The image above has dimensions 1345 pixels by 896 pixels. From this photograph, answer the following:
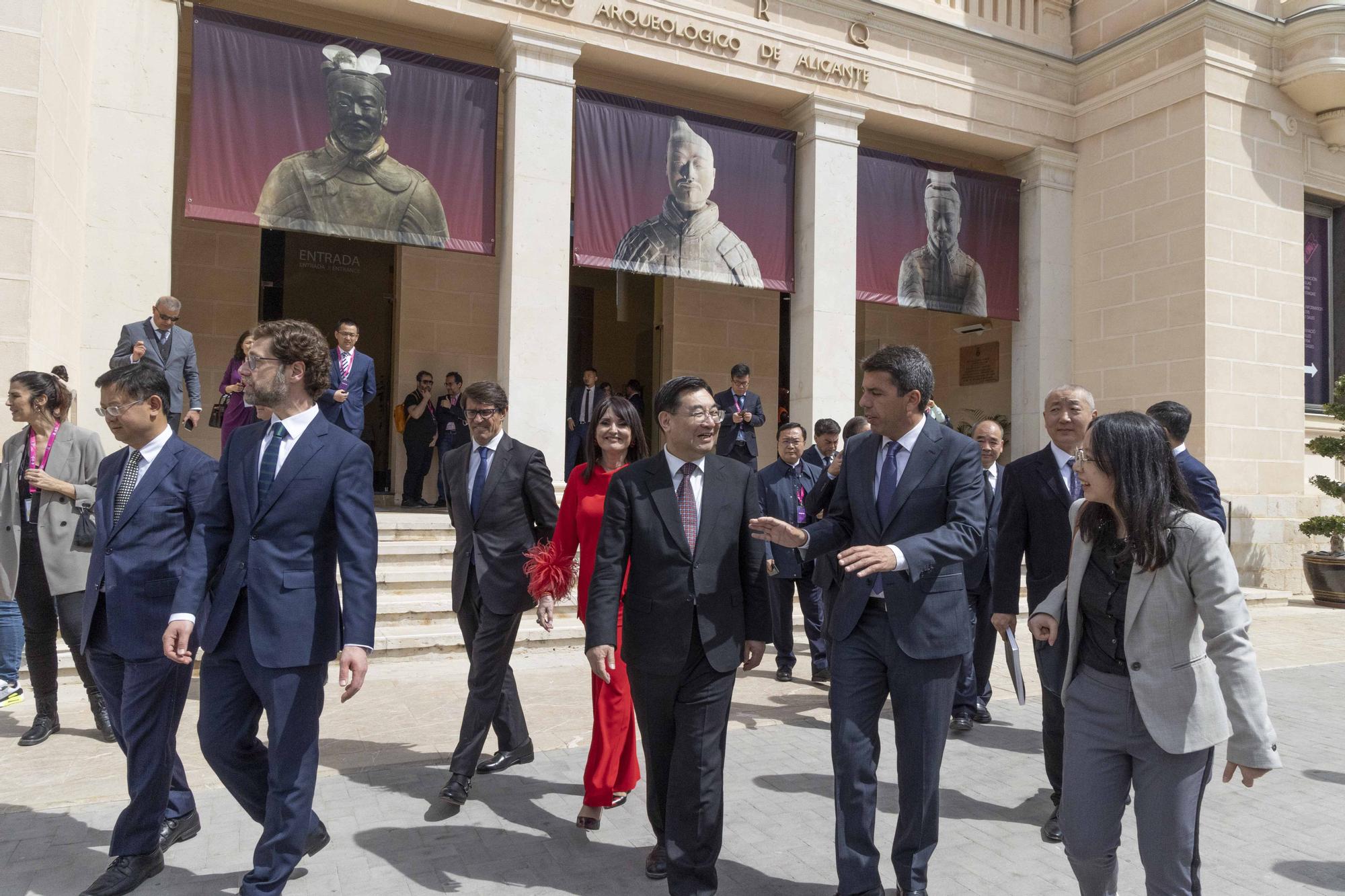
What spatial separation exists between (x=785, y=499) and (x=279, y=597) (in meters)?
4.81

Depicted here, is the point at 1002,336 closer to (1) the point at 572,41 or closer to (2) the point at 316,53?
(1) the point at 572,41

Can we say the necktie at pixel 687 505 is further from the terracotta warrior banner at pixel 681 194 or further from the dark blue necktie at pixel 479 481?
the terracotta warrior banner at pixel 681 194

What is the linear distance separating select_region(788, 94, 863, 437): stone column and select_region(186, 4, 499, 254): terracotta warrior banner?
4130mm

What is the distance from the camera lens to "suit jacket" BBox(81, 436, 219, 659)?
361cm

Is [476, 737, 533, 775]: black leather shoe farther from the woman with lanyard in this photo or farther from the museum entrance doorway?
the museum entrance doorway

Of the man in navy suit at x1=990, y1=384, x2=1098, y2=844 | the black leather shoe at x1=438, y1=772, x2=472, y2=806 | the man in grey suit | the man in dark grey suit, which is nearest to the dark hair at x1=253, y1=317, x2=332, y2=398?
the man in dark grey suit

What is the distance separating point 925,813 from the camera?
344 centimetres

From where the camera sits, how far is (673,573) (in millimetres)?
3576

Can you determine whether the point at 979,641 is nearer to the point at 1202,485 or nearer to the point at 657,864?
the point at 1202,485

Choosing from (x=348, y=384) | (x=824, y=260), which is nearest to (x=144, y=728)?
(x=348, y=384)

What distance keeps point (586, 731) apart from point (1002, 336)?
13.1 m

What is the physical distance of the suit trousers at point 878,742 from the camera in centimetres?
337

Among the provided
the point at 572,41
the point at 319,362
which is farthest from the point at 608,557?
the point at 572,41

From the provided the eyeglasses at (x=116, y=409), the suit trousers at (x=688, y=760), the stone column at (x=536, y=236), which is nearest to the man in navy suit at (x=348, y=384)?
the stone column at (x=536, y=236)
